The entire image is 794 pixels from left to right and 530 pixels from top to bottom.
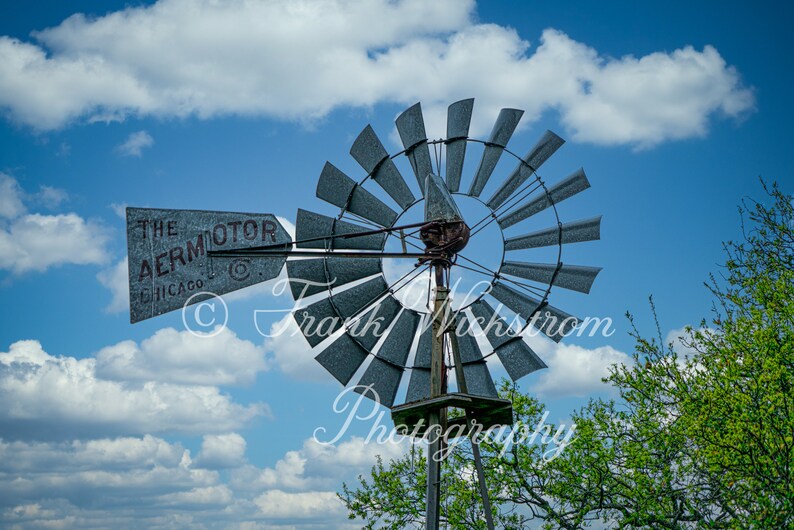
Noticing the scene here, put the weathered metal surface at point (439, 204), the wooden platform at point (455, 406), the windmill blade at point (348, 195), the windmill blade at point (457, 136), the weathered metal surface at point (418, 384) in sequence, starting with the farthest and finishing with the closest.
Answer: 1. the windmill blade at point (457, 136)
2. the windmill blade at point (348, 195)
3. the weathered metal surface at point (418, 384)
4. the weathered metal surface at point (439, 204)
5. the wooden platform at point (455, 406)

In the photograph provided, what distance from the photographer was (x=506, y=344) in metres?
6.69

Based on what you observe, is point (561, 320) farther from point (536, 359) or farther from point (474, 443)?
point (474, 443)

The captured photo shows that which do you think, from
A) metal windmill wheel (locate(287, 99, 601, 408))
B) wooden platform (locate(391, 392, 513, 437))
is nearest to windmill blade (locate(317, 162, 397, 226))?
metal windmill wheel (locate(287, 99, 601, 408))

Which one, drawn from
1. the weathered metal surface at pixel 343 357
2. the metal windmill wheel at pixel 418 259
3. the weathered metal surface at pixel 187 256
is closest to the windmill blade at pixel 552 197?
the metal windmill wheel at pixel 418 259

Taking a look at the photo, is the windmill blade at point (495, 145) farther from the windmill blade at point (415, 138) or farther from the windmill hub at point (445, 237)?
the windmill hub at point (445, 237)

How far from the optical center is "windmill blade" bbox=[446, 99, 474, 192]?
7086mm

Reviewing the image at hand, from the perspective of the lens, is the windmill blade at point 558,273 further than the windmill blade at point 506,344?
Yes

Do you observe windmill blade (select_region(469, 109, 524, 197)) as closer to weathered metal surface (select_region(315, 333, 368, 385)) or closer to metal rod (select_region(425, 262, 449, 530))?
metal rod (select_region(425, 262, 449, 530))

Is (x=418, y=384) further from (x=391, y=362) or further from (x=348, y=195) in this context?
(x=348, y=195)

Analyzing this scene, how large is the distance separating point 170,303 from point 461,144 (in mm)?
2962

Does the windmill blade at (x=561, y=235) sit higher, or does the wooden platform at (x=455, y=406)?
the windmill blade at (x=561, y=235)

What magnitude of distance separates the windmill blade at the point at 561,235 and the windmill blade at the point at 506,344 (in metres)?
0.66

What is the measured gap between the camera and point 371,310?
6.77 meters

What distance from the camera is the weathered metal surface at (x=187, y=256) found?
6.02 m
